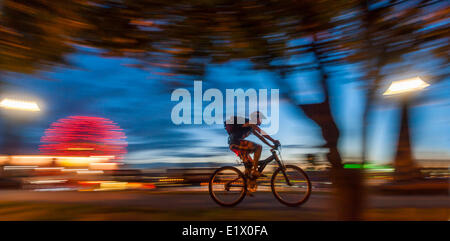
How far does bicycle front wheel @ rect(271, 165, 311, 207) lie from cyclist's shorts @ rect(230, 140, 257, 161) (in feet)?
2.29

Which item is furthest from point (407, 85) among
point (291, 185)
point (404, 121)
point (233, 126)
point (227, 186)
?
point (227, 186)

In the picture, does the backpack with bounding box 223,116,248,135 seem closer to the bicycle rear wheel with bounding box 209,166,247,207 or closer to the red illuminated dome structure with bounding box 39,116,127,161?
the bicycle rear wheel with bounding box 209,166,247,207

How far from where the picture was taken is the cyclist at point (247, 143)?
4255mm

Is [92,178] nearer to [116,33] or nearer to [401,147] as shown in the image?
[116,33]

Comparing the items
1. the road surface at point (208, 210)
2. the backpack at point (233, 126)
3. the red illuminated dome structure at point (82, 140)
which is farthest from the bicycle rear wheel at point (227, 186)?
the red illuminated dome structure at point (82, 140)

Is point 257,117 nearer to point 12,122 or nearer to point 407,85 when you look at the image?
point 407,85

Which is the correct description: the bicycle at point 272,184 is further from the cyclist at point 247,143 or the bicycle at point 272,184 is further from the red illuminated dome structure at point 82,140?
the red illuminated dome structure at point 82,140

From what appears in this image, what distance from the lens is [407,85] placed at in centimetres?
265

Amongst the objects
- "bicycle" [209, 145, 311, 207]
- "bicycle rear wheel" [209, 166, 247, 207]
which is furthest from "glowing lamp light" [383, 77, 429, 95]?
"bicycle rear wheel" [209, 166, 247, 207]

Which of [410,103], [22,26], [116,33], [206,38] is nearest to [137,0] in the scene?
[116,33]

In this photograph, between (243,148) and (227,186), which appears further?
(227,186)

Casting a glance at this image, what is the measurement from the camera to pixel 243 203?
5934 mm

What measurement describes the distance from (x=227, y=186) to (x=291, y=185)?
1288mm

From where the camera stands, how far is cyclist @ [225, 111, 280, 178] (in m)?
4.25
